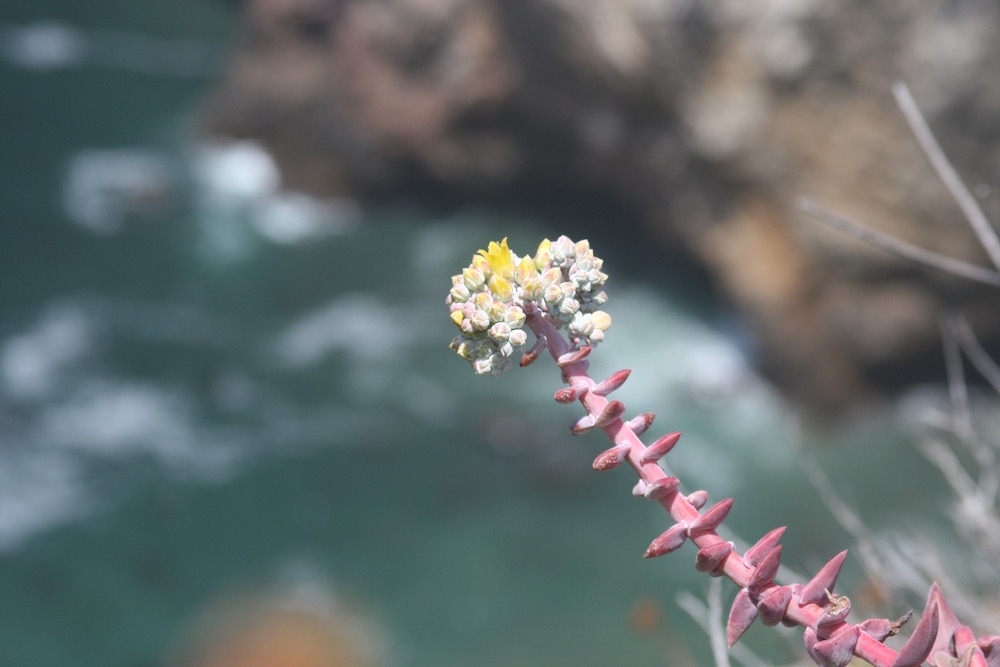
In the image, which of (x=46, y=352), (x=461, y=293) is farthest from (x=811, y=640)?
(x=46, y=352)

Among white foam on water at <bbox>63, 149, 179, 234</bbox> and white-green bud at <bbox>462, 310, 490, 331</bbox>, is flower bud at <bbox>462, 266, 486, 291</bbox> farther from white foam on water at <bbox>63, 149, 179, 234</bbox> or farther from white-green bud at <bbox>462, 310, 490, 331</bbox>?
white foam on water at <bbox>63, 149, 179, 234</bbox>

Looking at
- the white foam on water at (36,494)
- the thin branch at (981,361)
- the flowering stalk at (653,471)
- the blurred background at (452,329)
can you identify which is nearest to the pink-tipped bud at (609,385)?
the flowering stalk at (653,471)

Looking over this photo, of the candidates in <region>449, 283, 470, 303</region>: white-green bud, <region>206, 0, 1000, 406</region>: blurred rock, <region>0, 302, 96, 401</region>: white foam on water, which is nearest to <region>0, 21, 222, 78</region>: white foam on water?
<region>206, 0, 1000, 406</region>: blurred rock

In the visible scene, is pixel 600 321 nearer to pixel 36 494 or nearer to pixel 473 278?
pixel 473 278

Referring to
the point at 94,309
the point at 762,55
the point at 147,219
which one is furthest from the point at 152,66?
the point at 762,55

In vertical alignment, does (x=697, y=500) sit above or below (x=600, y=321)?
below

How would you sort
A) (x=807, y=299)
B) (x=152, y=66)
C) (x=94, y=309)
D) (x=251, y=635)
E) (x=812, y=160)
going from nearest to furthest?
(x=251, y=635) < (x=812, y=160) < (x=807, y=299) < (x=94, y=309) < (x=152, y=66)

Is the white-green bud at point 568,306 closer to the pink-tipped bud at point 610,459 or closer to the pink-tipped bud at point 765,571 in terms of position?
the pink-tipped bud at point 610,459

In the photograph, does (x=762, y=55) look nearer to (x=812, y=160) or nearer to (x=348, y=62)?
(x=812, y=160)
